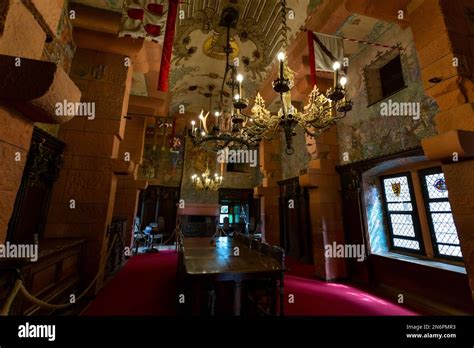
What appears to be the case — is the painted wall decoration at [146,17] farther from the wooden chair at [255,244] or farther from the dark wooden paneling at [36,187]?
the wooden chair at [255,244]

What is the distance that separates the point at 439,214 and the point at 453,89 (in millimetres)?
2426

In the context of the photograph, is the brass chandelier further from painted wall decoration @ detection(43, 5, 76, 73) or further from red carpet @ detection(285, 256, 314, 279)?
red carpet @ detection(285, 256, 314, 279)

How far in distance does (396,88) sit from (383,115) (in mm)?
612

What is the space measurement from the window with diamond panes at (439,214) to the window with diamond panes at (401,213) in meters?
0.22

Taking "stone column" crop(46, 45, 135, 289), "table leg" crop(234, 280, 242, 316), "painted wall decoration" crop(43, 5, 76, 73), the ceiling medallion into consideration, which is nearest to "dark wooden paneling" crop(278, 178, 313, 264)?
"table leg" crop(234, 280, 242, 316)

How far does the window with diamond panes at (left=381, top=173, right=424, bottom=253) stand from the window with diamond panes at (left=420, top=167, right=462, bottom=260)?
222 millimetres

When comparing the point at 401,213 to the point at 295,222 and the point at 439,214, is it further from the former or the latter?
the point at 295,222

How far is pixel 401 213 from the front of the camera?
4.14 meters

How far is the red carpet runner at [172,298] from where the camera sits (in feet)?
10.2

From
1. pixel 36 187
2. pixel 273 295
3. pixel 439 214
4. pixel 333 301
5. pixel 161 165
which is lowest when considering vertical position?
pixel 333 301

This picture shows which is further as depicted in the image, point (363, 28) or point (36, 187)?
point (363, 28)

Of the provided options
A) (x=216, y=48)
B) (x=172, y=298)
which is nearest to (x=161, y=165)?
(x=216, y=48)

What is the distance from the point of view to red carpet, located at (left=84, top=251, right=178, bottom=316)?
3.07m

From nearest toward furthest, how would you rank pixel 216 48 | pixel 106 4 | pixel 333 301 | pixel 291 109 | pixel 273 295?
1. pixel 273 295
2. pixel 291 109
3. pixel 333 301
4. pixel 106 4
5. pixel 216 48
